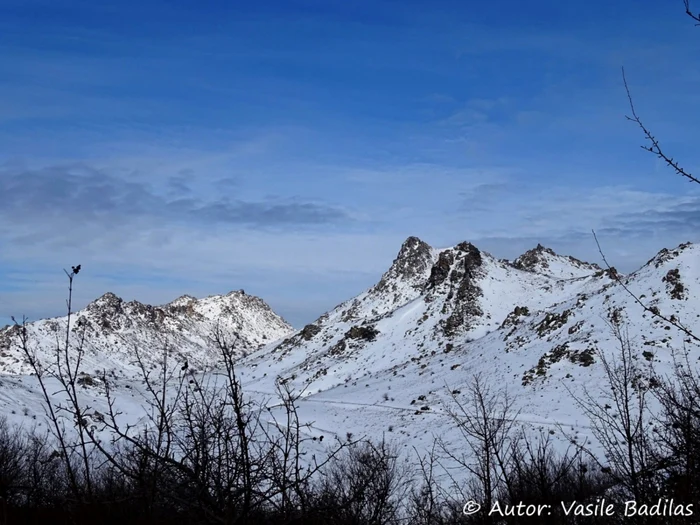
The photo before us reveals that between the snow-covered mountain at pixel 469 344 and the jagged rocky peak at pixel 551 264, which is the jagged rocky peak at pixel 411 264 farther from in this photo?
the jagged rocky peak at pixel 551 264

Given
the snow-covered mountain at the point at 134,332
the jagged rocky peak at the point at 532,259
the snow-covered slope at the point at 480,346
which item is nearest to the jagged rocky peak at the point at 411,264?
the jagged rocky peak at the point at 532,259

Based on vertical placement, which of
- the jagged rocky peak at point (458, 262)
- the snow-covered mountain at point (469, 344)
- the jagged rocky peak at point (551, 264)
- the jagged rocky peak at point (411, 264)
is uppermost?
the jagged rocky peak at point (411, 264)

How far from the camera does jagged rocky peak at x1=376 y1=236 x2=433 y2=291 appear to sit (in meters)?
125

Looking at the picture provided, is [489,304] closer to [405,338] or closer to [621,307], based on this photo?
[405,338]

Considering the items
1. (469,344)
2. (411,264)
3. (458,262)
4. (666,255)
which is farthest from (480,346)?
(411,264)

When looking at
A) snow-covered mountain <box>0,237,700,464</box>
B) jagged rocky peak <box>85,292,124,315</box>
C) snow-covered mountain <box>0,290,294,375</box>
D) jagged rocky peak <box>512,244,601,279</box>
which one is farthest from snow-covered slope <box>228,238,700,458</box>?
jagged rocky peak <box>85,292,124,315</box>

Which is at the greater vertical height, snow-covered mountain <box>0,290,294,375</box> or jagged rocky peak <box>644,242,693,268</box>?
snow-covered mountain <box>0,290,294,375</box>

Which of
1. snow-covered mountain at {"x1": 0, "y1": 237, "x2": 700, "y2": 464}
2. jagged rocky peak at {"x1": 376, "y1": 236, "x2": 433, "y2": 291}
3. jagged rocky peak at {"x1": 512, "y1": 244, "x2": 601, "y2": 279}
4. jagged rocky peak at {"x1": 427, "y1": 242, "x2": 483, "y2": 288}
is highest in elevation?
jagged rocky peak at {"x1": 376, "y1": 236, "x2": 433, "y2": 291}

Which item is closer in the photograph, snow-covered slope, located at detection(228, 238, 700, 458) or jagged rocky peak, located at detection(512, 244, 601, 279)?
snow-covered slope, located at detection(228, 238, 700, 458)

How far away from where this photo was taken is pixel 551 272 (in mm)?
106438

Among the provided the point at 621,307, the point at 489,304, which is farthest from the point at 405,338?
the point at 621,307

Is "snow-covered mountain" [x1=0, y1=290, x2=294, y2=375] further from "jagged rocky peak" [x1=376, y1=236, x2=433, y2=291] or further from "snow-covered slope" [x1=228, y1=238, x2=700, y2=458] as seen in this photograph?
"snow-covered slope" [x1=228, y1=238, x2=700, y2=458]

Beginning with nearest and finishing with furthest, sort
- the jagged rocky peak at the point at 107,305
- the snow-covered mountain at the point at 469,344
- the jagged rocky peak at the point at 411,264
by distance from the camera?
the snow-covered mountain at the point at 469,344
the jagged rocky peak at the point at 411,264
the jagged rocky peak at the point at 107,305

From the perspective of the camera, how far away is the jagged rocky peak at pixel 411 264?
124938 mm
